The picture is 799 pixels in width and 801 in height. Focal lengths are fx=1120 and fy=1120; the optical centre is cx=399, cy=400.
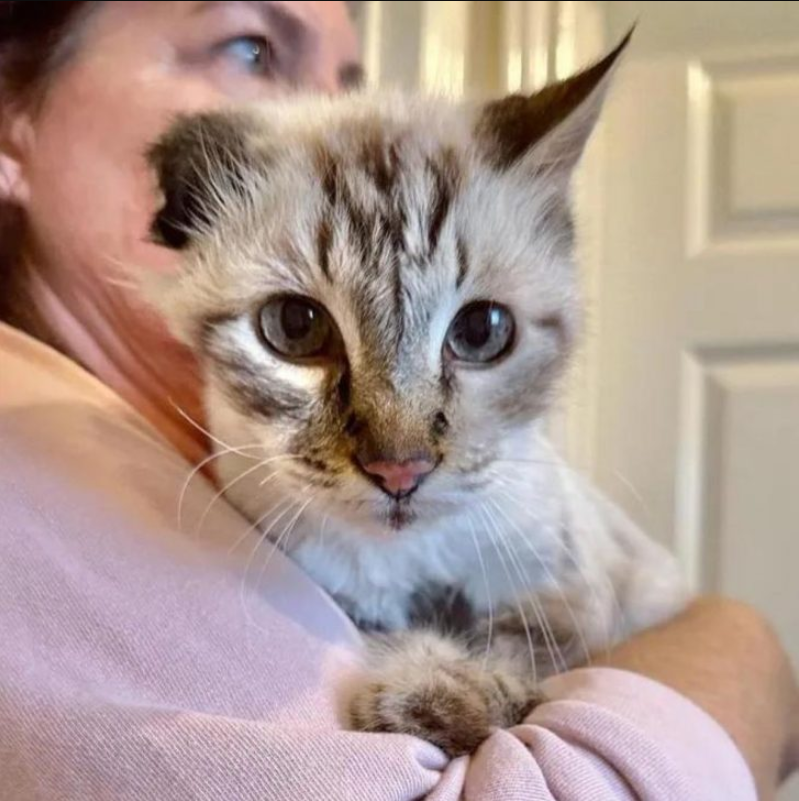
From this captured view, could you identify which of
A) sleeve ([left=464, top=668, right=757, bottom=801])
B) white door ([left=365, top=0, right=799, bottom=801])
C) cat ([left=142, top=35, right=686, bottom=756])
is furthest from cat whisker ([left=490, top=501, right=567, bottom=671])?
white door ([left=365, top=0, right=799, bottom=801])

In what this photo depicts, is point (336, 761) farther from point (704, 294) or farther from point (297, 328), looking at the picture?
point (704, 294)

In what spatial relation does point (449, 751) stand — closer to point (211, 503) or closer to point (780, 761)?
point (211, 503)

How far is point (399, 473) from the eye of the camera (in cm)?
69

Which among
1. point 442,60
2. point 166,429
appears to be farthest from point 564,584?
point 442,60

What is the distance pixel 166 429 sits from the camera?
37.7 inches

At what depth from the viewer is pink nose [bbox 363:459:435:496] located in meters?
0.69

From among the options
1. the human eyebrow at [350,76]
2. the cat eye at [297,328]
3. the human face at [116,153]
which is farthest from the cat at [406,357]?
the human eyebrow at [350,76]

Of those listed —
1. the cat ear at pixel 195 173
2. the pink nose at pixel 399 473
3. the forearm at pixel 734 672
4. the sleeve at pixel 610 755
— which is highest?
the cat ear at pixel 195 173

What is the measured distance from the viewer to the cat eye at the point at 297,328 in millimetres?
736

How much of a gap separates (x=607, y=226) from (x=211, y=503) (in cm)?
116

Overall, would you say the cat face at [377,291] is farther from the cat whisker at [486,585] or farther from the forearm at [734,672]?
the forearm at [734,672]

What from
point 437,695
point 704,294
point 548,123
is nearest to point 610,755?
point 437,695

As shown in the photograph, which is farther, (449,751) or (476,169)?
(476,169)

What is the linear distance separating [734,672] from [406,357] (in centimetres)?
38
